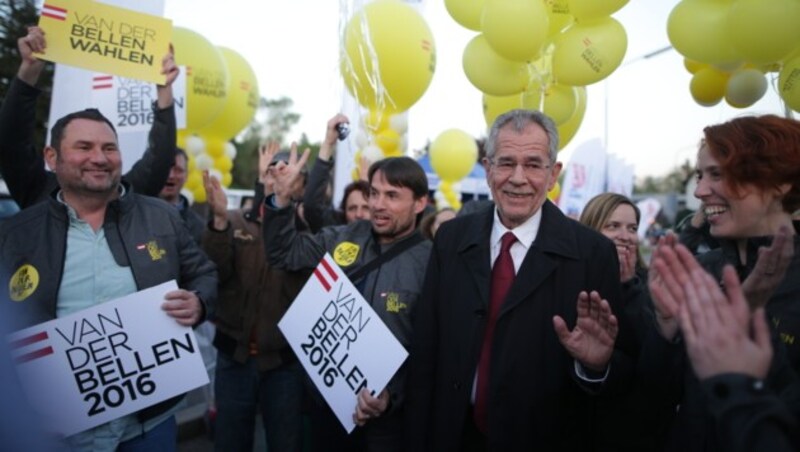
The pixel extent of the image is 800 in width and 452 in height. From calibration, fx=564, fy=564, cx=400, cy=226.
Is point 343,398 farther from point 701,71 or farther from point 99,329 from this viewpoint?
point 701,71

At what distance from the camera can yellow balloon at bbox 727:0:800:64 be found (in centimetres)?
276

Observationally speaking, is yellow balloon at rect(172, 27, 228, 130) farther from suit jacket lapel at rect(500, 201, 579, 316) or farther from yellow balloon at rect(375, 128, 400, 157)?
suit jacket lapel at rect(500, 201, 579, 316)

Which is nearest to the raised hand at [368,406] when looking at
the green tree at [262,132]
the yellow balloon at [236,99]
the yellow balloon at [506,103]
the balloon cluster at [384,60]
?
the yellow balloon at [506,103]

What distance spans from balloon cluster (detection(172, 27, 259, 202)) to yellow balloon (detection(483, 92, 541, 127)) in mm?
2603

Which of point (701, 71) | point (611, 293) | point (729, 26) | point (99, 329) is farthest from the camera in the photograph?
point (701, 71)

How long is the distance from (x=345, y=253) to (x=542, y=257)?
106 centimetres

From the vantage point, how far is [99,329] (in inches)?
90.7

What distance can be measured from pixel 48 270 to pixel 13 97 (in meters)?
0.92

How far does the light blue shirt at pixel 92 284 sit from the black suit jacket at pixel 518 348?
1203mm

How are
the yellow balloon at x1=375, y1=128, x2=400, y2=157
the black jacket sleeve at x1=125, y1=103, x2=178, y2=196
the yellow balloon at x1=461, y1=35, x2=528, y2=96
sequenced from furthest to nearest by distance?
the yellow balloon at x1=375, y1=128, x2=400, y2=157, the yellow balloon at x1=461, y1=35, x2=528, y2=96, the black jacket sleeve at x1=125, y1=103, x2=178, y2=196

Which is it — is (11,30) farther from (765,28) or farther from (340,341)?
(765,28)

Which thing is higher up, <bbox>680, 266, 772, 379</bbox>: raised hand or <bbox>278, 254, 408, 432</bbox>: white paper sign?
<bbox>680, 266, 772, 379</bbox>: raised hand

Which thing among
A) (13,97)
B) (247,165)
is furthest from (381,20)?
(247,165)

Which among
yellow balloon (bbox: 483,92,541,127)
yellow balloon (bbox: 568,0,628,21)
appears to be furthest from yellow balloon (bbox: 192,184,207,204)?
yellow balloon (bbox: 568,0,628,21)
